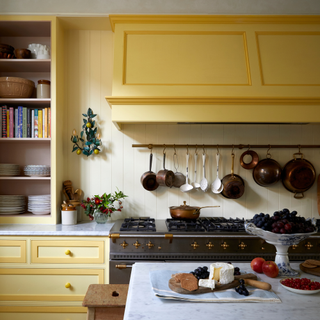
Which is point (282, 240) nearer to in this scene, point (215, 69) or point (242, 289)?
point (242, 289)

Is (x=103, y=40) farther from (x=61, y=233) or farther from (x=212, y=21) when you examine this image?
(x=61, y=233)

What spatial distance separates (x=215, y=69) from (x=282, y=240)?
1.57 m

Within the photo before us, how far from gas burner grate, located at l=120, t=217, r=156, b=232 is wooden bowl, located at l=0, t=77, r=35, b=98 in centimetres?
144

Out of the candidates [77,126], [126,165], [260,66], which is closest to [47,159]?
[77,126]

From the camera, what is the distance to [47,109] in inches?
103

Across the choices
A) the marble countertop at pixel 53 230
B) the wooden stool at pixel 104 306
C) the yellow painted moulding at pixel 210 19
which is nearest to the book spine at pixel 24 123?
the marble countertop at pixel 53 230

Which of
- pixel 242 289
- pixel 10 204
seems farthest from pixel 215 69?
pixel 10 204

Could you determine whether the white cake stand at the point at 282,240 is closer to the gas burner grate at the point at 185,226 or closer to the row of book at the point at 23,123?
the gas burner grate at the point at 185,226

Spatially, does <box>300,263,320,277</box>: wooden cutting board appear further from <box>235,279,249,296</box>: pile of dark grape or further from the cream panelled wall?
the cream panelled wall

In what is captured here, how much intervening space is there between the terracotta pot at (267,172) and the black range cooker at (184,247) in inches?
25.2

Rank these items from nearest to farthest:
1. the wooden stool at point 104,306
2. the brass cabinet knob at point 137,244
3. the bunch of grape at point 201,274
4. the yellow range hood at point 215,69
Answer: the bunch of grape at point 201,274
the wooden stool at point 104,306
the brass cabinet knob at point 137,244
the yellow range hood at point 215,69

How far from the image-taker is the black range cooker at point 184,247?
7.41 feet

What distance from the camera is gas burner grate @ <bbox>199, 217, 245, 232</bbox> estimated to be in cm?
232

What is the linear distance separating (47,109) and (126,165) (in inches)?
33.8
